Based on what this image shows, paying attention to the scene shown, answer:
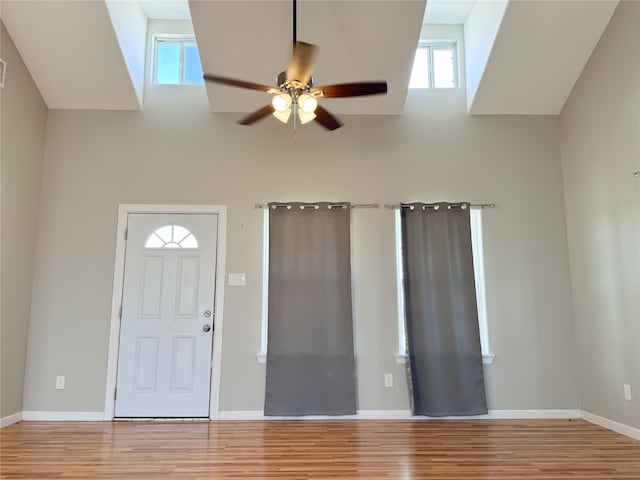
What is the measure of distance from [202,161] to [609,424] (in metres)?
4.51

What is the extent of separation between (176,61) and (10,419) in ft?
12.6

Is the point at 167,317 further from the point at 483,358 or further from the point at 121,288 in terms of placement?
the point at 483,358

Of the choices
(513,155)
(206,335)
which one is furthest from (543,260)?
(206,335)

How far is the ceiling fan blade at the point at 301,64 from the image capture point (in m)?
2.55

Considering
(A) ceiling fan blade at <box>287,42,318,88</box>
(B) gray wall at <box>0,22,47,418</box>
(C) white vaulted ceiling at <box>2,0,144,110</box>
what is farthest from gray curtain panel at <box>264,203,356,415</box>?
(B) gray wall at <box>0,22,47,418</box>

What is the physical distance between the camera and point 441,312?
441 cm

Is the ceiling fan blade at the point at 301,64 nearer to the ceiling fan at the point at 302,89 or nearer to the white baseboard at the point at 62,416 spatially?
the ceiling fan at the point at 302,89

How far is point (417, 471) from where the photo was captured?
291cm

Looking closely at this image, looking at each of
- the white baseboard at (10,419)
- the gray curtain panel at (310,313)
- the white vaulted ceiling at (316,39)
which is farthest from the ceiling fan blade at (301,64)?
the white baseboard at (10,419)

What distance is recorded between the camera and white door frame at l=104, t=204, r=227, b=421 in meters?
4.31

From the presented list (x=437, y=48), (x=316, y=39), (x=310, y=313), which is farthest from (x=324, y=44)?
(x=310, y=313)

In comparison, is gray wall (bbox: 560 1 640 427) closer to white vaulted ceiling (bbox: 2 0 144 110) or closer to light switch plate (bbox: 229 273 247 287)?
light switch plate (bbox: 229 273 247 287)

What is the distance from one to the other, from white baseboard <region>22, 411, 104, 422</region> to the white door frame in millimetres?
103

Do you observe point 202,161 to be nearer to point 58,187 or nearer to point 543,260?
point 58,187
